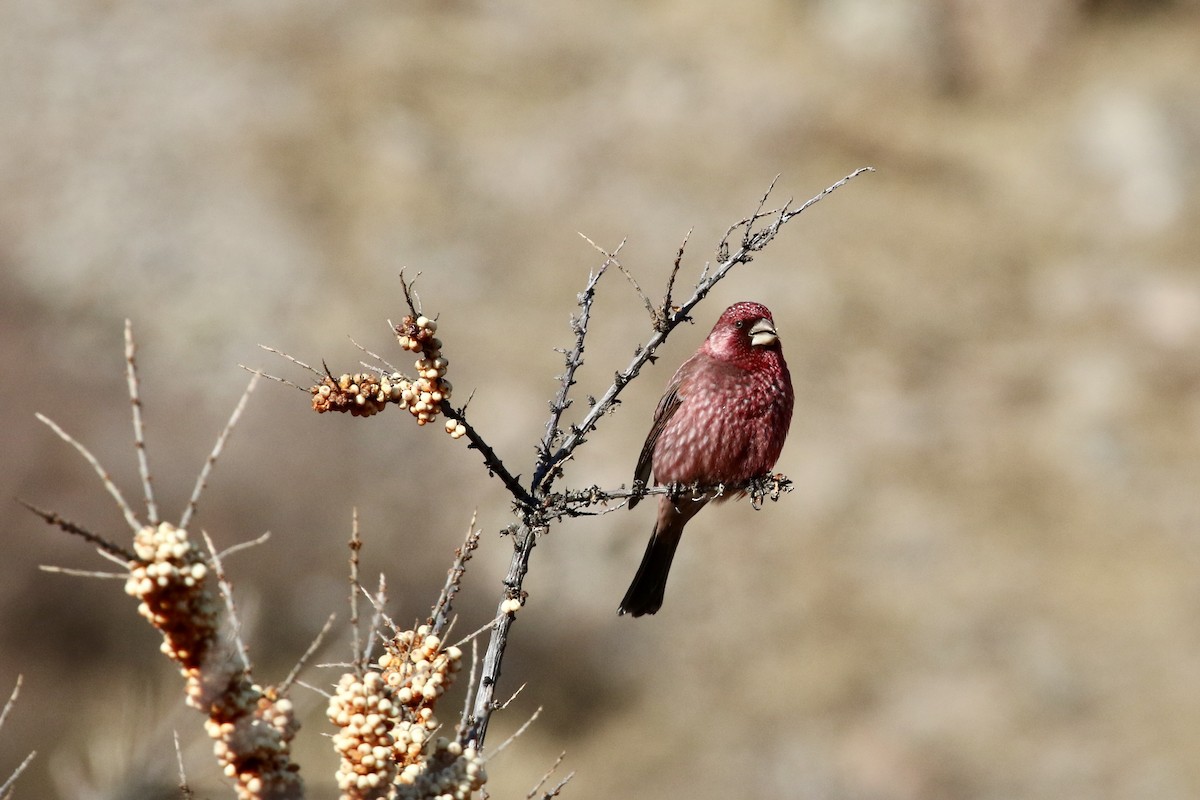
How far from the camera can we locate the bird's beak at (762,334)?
20.2 feet

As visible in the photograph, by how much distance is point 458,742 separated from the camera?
3.14 meters

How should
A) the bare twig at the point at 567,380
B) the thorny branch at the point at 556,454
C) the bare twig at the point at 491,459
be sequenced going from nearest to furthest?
the bare twig at the point at 491,459
the thorny branch at the point at 556,454
the bare twig at the point at 567,380

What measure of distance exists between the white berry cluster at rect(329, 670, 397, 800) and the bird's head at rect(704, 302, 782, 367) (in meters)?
3.55

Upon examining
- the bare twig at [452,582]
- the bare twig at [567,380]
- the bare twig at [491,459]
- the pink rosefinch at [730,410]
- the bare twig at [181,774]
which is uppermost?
the pink rosefinch at [730,410]

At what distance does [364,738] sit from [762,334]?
3.63 metres

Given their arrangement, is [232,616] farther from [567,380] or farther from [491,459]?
[567,380]

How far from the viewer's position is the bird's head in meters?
A: 6.25

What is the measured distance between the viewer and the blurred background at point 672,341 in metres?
15.0

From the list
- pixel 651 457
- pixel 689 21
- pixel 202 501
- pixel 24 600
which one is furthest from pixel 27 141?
pixel 651 457

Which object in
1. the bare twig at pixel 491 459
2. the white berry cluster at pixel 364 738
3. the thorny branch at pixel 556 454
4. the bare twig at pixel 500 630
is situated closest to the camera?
the white berry cluster at pixel 364 738

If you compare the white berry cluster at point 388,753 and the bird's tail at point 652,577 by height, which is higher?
the bird's tail at point 652,577

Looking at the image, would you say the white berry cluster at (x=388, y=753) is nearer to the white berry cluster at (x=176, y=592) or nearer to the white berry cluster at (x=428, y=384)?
the white berry cluster at (x=176, y=592)

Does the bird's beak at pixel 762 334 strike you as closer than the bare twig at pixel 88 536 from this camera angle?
No

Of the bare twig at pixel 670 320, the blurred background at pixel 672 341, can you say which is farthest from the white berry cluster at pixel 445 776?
the blurred background at pixel 672 341
